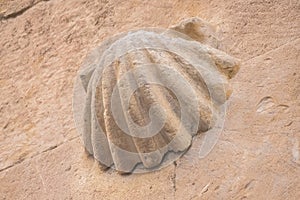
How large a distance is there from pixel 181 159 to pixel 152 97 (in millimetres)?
126

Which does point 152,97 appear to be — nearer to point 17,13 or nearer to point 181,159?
point 181,159

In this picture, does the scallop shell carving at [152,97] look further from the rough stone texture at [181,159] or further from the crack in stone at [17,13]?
the crack in stone at [17,13]

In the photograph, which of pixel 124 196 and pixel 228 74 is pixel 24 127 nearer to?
pixel 124 196

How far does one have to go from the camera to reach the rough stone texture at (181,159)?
142 centimetres

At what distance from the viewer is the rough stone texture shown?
4.67 feet

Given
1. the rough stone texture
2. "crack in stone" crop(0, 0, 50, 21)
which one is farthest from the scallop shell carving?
"crack in stone" crop(0, 0, 50, 21)

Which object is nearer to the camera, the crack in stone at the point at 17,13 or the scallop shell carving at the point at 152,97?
the scallop shell carving at the point at 152,97

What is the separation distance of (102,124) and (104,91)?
69 millimetres

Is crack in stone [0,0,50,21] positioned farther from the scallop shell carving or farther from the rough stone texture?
the scallop shell carving

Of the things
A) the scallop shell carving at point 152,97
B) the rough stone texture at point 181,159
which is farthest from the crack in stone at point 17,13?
the scallop shell carving at point 152,97

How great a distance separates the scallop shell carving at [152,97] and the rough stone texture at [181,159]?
33 millimetres

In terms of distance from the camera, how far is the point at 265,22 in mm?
1605

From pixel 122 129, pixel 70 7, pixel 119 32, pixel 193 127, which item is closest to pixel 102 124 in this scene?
pixel 122 129

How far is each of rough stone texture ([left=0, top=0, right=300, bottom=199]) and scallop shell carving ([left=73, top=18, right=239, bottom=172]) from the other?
3 cm
